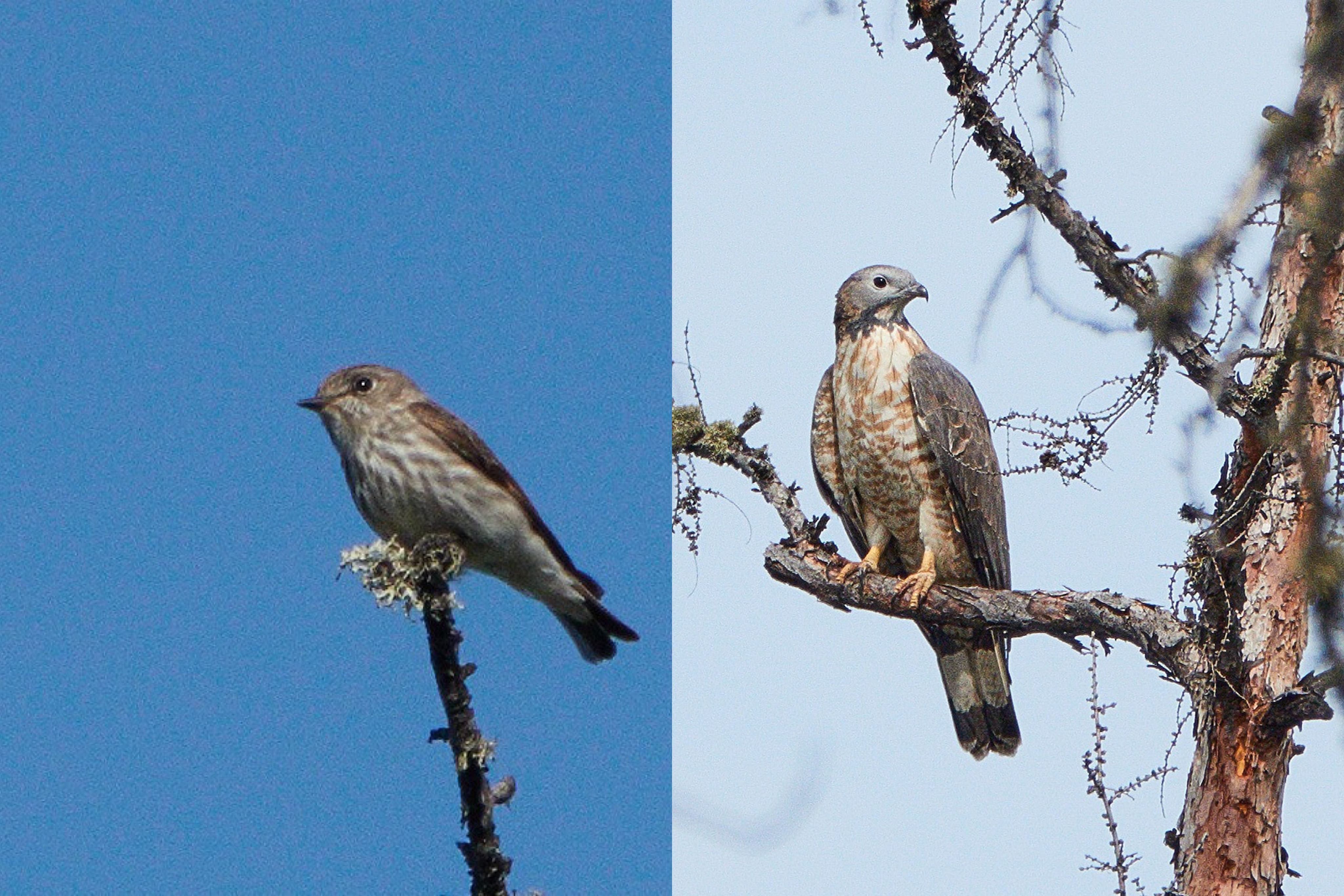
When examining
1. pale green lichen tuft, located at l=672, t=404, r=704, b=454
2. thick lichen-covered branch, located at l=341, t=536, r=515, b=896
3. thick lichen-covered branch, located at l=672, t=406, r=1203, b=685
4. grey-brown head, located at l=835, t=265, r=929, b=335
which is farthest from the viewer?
grey-brown head, located at l=835, t=265, r=929, b=335

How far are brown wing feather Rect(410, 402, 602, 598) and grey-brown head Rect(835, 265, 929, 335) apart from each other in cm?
227

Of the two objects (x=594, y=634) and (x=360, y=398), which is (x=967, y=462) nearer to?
(x=594, y=634)

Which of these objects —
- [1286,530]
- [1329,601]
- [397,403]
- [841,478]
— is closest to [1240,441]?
[1286,530]

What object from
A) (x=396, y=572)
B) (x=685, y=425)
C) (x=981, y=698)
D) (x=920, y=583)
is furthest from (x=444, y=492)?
(x=981, y=698)

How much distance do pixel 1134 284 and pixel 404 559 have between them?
2.37 meters

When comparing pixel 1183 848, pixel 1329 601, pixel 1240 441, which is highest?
pixel 1240 441

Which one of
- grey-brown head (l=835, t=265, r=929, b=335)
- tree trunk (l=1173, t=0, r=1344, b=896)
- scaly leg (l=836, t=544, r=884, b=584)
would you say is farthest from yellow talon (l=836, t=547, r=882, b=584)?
tree trunk (l=1173, t=0, r=1344, b=896)

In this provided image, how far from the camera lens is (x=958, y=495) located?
21.5 ft

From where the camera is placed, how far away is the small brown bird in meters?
5.06

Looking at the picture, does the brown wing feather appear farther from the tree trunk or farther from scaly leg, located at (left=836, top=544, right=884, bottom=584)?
the tree trunk

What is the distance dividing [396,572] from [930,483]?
9.89 feet

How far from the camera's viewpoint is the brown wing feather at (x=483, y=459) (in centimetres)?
516

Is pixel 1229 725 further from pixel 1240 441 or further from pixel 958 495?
pixel 958 495

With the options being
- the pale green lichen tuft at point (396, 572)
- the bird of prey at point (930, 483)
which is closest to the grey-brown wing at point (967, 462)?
the bird of prey at point (930, 483)
